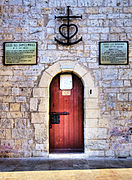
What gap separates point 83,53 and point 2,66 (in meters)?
1.95

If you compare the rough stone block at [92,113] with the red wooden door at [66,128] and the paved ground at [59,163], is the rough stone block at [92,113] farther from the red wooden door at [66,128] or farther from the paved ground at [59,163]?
the paved ground at [59,163]

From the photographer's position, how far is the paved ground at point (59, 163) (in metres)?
2.84

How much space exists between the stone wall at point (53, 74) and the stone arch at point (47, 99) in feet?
0.07

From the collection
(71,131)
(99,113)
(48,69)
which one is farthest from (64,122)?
(48,69)

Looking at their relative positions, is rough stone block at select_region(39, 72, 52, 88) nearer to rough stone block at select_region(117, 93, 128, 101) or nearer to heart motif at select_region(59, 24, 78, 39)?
heart motif at select_region(59, 24, 78, 39)

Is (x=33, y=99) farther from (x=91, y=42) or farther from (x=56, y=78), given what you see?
(x=91, y=42)

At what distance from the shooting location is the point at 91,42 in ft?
11.5

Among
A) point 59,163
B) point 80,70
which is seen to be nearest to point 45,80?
point 80,70

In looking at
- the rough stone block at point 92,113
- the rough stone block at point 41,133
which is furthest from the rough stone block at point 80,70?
the rough stone block at point 41,133

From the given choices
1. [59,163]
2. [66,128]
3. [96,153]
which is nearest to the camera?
[59,163]

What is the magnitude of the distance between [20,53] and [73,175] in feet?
9.20

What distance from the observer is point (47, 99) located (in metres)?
3.44

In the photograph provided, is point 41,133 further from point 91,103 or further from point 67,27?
point 67,27

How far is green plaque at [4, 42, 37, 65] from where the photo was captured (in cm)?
349
